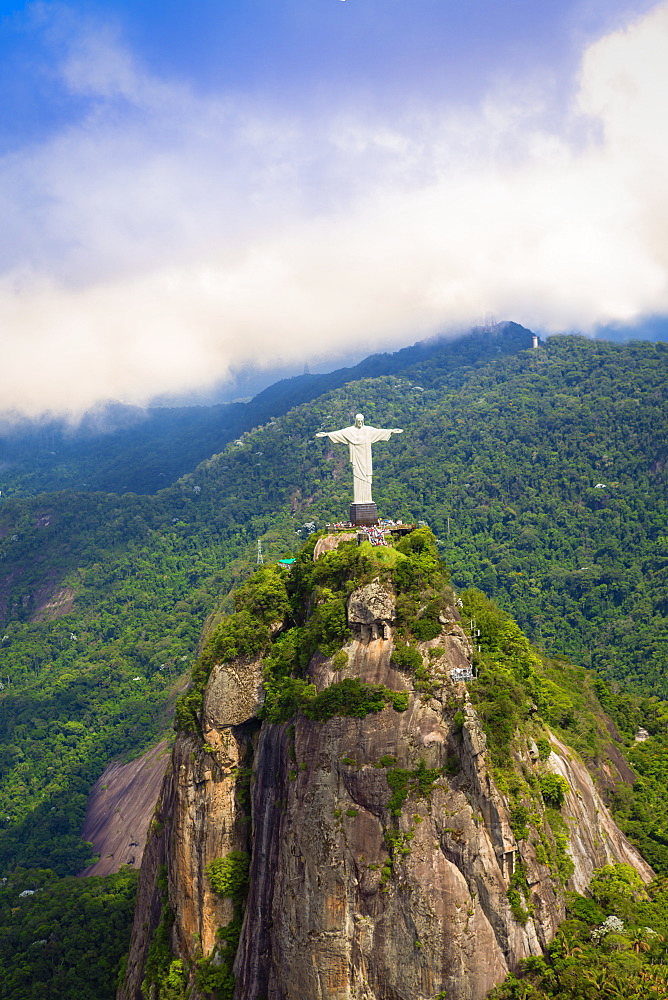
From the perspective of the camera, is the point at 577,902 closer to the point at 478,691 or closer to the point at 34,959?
the point at 478,691

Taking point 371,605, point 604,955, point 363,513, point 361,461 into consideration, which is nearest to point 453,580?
point 363,513

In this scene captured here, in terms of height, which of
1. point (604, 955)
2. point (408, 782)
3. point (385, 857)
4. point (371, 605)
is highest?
point (371, 605)

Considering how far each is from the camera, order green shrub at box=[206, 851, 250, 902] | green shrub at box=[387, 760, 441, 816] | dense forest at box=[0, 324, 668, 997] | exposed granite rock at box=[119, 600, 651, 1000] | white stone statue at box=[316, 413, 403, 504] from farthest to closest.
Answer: dense forest at box=[0, 324, 668, 997] < white stone statue at box=[316, 413, 403, 504] < green shrub at box=[206, 851, 250, 902] < green shrub at box=[387, 760, 441, 816] < exposed granite rock at box=[119, 600, 651, 1000]

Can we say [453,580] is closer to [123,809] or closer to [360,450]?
[123,809]

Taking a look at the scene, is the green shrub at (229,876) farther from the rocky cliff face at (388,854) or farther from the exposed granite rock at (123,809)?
the exposed granite rock at (123,809)

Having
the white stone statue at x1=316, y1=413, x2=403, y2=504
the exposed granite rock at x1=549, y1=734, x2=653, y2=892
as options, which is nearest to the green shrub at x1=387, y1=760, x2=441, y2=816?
the exposed granite rock at x1=549, y1=734, x2=653, y2=892

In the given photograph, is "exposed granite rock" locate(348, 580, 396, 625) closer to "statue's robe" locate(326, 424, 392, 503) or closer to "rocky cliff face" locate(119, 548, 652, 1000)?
"rocky cliff face" locate(119, 548, 652, 1000)

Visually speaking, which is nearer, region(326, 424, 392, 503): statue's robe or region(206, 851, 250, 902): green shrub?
region(206, 851, 250, 902): green shrub
